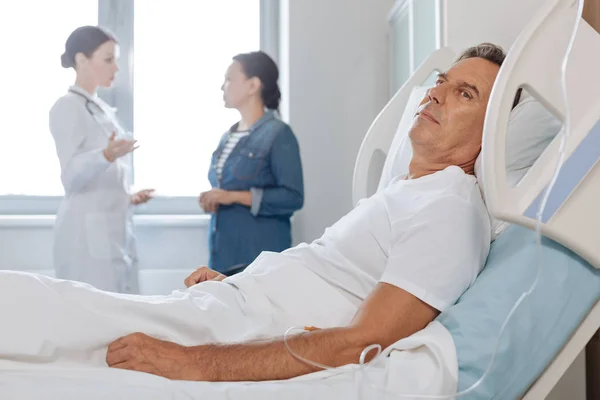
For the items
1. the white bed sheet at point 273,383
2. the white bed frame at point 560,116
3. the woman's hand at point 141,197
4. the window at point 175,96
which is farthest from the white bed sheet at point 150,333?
the window at point 175,96

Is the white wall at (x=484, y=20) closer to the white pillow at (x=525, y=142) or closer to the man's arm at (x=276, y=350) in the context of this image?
the white pillow at (x=525, y=142)

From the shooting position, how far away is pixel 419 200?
1178 mm

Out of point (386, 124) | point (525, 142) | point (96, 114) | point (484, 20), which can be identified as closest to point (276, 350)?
point (525, 142)

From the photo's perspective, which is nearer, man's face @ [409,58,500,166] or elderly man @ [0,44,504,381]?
elderly man @ [0,44,504,381]

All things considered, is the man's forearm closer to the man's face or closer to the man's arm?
the man's arm

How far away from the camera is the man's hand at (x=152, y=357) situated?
98cm

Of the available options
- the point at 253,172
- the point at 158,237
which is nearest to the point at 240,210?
the point at 253,172

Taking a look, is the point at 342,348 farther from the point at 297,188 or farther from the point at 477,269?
the point at 297,188

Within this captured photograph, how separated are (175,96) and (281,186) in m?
1.07

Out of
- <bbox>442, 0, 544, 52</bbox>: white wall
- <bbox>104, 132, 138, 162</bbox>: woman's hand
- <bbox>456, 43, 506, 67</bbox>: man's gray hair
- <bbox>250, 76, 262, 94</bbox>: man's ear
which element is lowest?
<bbox>104, 132, 138, 162</bbox>: woman's hand

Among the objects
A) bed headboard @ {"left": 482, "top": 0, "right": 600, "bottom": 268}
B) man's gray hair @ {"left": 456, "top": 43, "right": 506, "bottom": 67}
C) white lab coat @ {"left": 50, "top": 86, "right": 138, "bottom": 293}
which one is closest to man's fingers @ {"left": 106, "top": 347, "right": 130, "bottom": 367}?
bed headboard @ {"left": 482, "top": 0, "right": 600, "bottom": 268}

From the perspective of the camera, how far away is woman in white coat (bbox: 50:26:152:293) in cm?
236

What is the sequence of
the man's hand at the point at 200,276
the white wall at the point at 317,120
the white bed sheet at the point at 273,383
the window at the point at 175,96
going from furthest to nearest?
the window at the point at 175,96
the white wall at the point at 317,120
the man's hand at the point at 200,276
the white bed sheet at the point at 273,383

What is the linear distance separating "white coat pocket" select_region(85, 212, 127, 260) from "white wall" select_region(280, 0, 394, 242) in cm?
91
